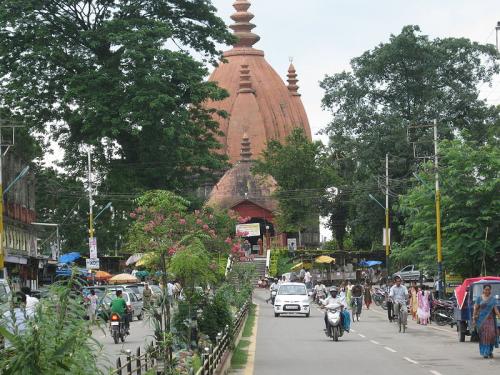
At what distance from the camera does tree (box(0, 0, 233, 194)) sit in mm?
47719

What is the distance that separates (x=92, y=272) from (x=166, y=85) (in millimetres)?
10513

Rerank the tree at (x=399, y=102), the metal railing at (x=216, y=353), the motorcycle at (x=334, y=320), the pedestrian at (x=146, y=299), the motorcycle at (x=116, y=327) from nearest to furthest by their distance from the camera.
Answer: the metal railing at (x=216, y=353), the pedestrian at (x=146, y=299), the motorcycle at (x=116, y=327), the motorcycle at (x=334, y=320), the tree at (x=399, y=102)

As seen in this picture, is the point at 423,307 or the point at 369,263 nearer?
the point at 423,307

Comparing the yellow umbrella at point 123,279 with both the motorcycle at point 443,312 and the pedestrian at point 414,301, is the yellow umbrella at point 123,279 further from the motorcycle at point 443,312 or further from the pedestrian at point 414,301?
the motorcycle at point 443,312

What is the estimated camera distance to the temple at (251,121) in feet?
286

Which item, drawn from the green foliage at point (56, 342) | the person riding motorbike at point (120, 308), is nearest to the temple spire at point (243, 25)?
the person riding motorbike at point (120, 308)

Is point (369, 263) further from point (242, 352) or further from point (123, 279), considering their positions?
point (242, 352)

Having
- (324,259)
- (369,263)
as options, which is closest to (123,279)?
(324,259)

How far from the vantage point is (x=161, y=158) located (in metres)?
48.8

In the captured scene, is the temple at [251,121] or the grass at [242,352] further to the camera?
the temple at [251,121]

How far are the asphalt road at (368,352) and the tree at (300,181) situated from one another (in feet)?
137

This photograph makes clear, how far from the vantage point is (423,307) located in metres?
38.5

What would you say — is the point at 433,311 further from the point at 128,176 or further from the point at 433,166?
the point at 128,176

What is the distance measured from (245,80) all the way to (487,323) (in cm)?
7756
